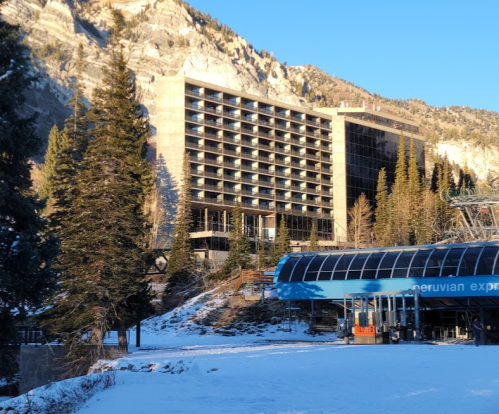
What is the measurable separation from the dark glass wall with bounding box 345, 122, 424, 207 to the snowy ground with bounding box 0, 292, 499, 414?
9824 centimetres

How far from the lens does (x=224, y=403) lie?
16.5 metres

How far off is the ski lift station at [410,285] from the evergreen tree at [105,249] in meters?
11.4

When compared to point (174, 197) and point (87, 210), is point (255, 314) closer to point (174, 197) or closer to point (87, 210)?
point (87, 210)

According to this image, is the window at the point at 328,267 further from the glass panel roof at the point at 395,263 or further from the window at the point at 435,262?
the window at the point at 435,262

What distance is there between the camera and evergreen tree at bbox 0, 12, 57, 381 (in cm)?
2517

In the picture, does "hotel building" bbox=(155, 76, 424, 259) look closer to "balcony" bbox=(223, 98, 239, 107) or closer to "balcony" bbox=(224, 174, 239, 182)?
"balcony" bbox=(224, 174, 239, 182)

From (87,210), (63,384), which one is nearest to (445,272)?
(87,210)

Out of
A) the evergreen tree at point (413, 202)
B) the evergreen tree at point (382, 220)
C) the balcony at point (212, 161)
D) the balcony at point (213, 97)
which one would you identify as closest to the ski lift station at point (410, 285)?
the evergreen tree at point (413, 202)

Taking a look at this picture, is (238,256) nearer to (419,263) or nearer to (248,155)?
(419,263)

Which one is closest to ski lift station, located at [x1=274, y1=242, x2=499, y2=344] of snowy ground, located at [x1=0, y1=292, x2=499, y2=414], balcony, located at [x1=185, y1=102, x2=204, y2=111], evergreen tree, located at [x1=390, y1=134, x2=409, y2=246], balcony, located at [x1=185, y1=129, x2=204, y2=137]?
snowy ground, located at [x1=0, y1=292, x2=499, y2=414]

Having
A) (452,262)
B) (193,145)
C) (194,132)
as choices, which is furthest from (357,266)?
(194,132)

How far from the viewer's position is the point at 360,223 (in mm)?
108625

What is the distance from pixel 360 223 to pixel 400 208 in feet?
31.8

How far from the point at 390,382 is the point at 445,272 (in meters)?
25.0
